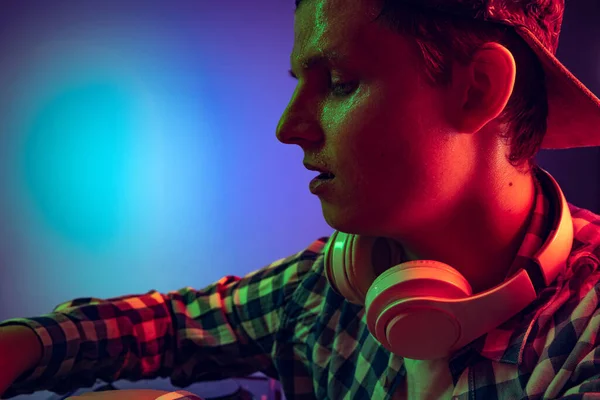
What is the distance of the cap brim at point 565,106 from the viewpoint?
81 centimetres

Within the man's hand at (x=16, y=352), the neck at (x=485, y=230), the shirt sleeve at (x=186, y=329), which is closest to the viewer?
the neck at (x=485, y=230)

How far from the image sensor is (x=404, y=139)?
0.80m

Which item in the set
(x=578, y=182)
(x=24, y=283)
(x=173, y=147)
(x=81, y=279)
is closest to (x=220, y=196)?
(x=173, y=147)

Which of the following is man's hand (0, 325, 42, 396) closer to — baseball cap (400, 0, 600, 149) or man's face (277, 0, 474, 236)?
man's face (277, 0, 474, 236)

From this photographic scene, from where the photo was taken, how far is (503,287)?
0.78 m

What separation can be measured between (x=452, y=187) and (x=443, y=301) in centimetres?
16

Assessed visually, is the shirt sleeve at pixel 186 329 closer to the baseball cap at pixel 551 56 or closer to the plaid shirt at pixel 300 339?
the plaid shirt at pixel 300 339

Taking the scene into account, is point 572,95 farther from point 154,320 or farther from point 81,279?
point 81,279

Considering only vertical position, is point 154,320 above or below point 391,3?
below

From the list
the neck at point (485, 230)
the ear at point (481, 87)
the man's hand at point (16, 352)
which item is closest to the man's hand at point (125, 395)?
the man's hand at point (16, 352)

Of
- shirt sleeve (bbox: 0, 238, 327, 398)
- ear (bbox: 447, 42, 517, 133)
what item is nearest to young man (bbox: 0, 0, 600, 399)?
ear (bbox: 447, 42, 517, 133)

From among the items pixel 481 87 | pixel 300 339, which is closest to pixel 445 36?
pixel 481 87

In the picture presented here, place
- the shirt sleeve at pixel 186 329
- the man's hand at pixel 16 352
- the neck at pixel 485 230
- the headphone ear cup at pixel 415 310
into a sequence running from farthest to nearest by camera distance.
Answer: the shirt sleeve at pixel 186 329 → the man's hand at pixel 16 352 → the neck at pixel 485 230 → the headphone ear cup at pixel 415 310

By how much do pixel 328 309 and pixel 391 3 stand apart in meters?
0.53
